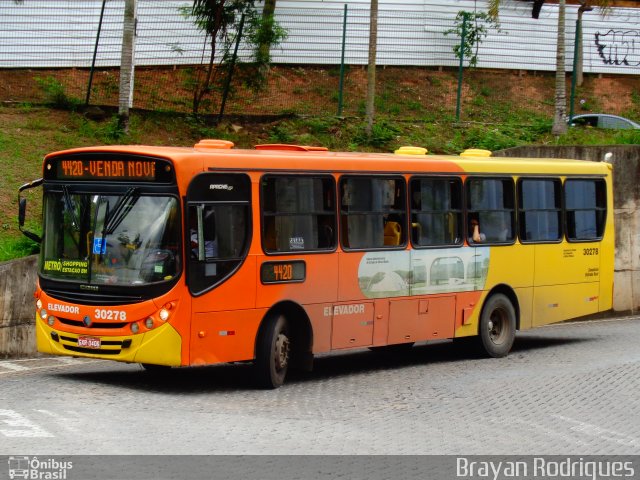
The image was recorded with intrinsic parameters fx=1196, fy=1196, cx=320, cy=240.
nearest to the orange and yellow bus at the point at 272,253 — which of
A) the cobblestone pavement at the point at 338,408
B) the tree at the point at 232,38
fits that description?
the cobblestone pavement at the point at 338,408

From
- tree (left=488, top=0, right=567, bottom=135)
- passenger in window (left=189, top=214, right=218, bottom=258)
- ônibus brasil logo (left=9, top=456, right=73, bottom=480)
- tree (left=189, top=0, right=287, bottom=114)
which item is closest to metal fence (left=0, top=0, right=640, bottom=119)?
tree (left=189, top=0, right=287, bottom=114)

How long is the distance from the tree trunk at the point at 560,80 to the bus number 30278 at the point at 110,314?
1756 centimetres

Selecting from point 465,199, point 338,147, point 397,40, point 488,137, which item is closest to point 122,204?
point 465,199

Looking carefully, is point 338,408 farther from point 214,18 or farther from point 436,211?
point 214,18

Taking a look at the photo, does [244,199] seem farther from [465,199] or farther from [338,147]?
[338,147]

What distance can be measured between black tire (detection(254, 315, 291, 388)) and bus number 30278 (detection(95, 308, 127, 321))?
5.46 ft

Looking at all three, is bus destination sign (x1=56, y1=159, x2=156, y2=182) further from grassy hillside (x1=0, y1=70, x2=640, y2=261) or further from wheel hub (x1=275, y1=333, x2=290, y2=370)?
grassy hillside (x1=0, y1=70, x2=640, y2=261)

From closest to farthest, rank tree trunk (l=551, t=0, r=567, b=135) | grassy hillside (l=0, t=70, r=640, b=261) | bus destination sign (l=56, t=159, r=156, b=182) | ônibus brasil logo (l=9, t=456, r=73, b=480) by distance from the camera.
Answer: ônibus brasil logo (l=9, t=456, r=73, b=480)
bus destination sign (l=56, t=159, r=156, b=182)
grassy hillside (l=0, t=70, r=640, b=261)
tree trunk (l=551, t=0, r=567, b=135)

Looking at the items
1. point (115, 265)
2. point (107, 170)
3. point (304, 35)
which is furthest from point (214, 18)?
point (115, 265)

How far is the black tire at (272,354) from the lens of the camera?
13570 mm

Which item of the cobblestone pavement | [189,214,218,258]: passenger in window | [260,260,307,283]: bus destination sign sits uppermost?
[189,214,218,258]: passenger in window

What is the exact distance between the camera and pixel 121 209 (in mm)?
13086

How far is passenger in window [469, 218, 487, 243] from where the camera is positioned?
17.2 metres

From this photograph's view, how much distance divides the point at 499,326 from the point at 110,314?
23.3 ft
